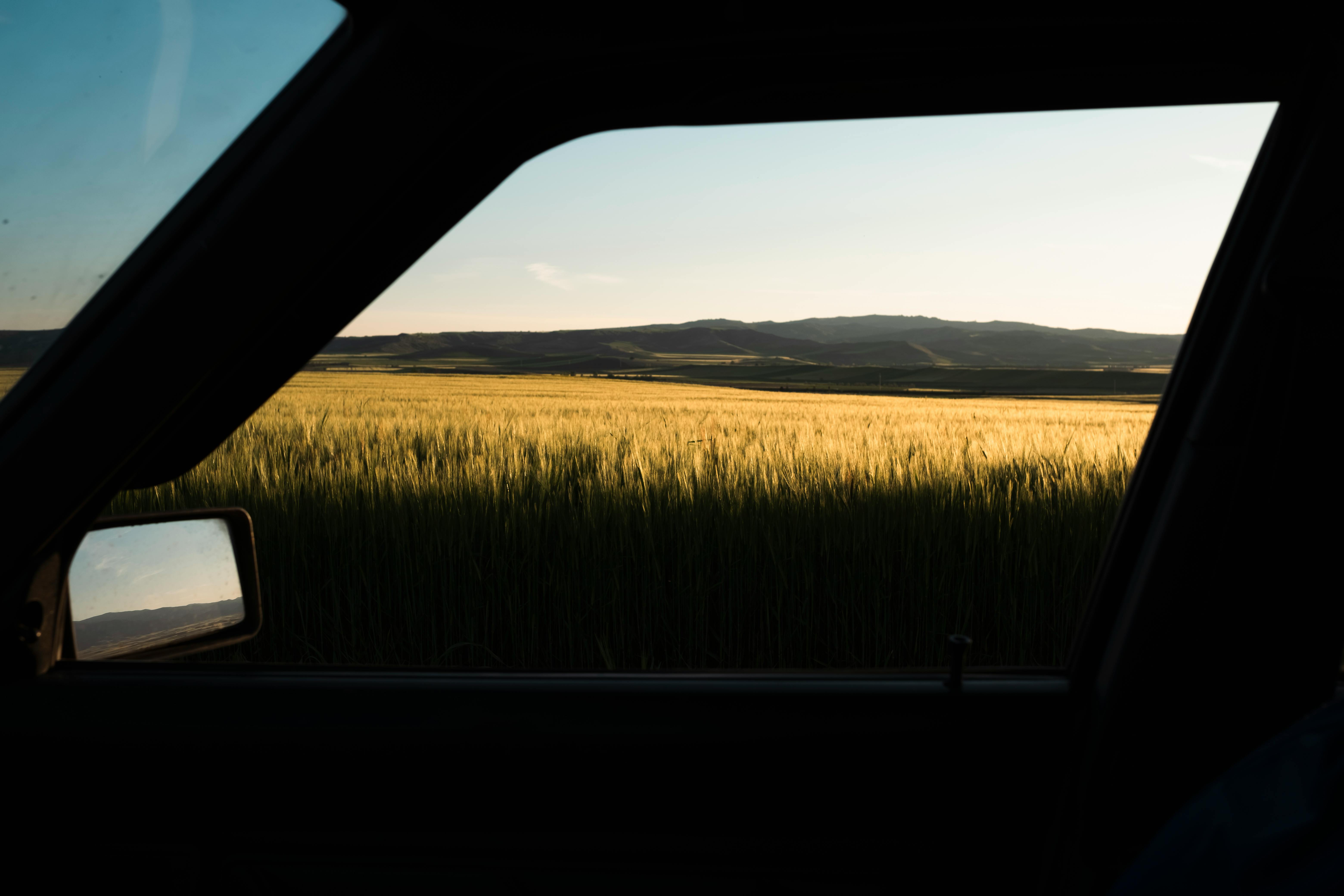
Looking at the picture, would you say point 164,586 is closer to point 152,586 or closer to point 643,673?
point 152,586

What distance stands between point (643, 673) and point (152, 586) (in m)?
0.70

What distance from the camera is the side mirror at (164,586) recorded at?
3.40 feet

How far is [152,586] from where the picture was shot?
1092mm

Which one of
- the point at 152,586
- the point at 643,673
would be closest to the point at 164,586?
the point at 152,586

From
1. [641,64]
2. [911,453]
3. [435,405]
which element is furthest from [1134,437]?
[435,405]

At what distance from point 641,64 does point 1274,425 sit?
2.81 ft

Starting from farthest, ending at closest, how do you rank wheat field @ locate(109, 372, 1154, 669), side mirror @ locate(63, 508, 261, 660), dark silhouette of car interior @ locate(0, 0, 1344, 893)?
wheat field @ locate(109, 372, 1154, 669) < side mirror @ locate(63, 508, 261, 660) < dark silhouette of car interior @ locate(0, 0, 1344, 893)

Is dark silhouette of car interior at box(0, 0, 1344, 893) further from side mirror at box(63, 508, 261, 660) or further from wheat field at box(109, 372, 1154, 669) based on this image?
wheat field at box(109, 372, 1154, 669)

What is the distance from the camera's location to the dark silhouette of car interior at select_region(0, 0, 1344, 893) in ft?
2.84

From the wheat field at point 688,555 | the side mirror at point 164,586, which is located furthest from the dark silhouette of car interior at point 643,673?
the wheat field at point 688,555

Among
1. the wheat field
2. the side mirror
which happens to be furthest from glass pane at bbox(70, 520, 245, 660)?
the wheat field

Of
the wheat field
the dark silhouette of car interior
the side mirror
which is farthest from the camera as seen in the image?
the wheat field

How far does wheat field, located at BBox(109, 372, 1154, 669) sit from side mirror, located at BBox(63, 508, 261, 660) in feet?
4.06

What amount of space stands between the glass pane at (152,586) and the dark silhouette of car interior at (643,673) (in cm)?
3
